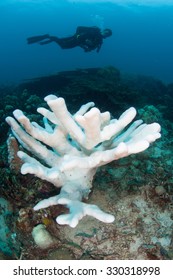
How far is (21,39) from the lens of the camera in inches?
4373

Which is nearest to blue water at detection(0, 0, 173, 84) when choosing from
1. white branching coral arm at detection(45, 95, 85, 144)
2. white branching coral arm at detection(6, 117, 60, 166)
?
white branching coral arm at detection(6, 117, 60, 166)

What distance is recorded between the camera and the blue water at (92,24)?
74.2 m

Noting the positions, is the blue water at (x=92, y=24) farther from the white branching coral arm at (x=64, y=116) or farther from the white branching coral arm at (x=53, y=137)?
the white branching coral arm at (x=64, y=116)

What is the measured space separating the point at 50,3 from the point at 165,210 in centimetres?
8173

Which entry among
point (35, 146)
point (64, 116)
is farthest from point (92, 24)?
point (64, 116)

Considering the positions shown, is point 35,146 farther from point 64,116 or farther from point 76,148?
point 64,116

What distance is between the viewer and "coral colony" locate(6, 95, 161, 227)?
2459mm

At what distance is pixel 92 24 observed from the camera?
9819cm

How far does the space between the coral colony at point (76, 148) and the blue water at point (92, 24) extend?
217 ft

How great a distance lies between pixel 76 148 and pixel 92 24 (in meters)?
103

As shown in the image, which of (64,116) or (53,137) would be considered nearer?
(64,116)
